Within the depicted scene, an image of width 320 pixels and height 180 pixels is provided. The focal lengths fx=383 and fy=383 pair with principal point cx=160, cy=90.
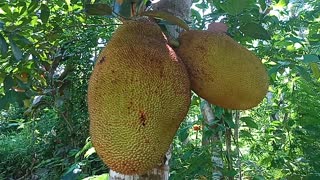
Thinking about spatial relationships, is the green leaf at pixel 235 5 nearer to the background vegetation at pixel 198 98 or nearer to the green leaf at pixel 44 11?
the background vegetation at pixel 198 98

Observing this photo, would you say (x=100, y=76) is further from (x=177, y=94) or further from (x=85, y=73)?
(x=85, y=73)

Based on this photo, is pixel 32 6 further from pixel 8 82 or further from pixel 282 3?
pixel 282 3

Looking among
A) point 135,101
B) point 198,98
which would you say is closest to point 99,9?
point 135,101

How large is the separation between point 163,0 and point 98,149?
19.4 inches

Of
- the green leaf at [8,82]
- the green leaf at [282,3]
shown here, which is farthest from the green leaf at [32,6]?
the green leaf at [282,3]

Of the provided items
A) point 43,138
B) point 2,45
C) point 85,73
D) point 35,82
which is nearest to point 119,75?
point 2,45

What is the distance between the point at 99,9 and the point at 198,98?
0.88 metres

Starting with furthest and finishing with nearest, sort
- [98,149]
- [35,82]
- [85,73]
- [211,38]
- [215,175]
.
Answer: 1. [85,73]
2. [35,82]
3. [215,175]
4. [211,38]
5. [98,149]

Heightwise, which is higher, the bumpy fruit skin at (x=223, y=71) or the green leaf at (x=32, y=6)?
the green leaf at (x=32, y=6)

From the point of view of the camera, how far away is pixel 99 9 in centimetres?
98

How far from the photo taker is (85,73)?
2.79 metres

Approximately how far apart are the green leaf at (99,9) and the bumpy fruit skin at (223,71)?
0.72 ft

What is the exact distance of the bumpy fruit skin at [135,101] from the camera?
2.59 feet

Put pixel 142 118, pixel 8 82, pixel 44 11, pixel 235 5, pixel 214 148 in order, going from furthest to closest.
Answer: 1. pixel 214 148
2. pixel 8 82
3. pixel 44 11
4. pixel 235 5
5. pixel 142 118
